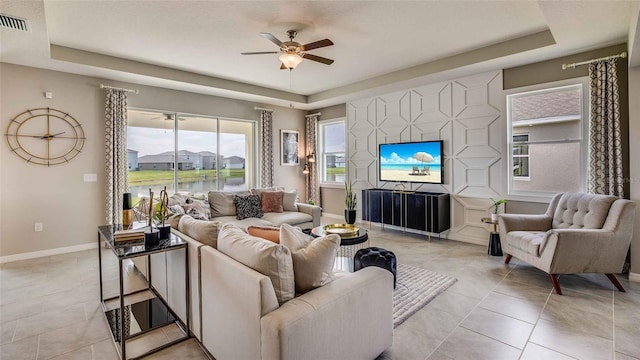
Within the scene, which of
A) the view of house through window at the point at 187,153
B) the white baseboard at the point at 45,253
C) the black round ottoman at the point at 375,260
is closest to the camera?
the black round ottoman at the point at 375,260

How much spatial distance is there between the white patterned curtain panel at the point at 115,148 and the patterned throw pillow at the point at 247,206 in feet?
6.01

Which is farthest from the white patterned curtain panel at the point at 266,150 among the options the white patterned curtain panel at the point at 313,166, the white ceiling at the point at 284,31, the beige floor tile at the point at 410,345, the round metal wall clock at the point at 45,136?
the beige floor tile at the point at 410,345

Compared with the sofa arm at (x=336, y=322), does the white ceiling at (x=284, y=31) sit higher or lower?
higher

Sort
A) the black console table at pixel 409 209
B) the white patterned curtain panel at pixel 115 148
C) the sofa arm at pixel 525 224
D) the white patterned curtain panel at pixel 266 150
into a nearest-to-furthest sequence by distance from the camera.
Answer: the sofa arm at pixel 525 224 < the white patterned curtain panel at pixel 115 148 < the black console table at pixel 409 209 < the white patterned curtain panel at pixel 266 150

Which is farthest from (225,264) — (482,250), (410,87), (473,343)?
(410,87)

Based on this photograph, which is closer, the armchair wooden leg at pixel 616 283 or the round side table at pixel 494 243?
the armchair wooden leg at pixel 616 283

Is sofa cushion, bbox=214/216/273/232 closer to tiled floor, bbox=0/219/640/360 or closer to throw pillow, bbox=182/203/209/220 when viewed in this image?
throw pillow, bbox=182/203/209/220

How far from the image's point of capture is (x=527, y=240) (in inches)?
131

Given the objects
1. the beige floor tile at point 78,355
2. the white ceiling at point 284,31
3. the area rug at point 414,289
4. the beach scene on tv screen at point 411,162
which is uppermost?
the white ceiling at point 284,31

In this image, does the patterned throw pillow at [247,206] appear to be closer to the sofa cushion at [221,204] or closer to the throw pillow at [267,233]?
the sofa cushion at [221,204]

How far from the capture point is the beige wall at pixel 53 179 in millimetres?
4078

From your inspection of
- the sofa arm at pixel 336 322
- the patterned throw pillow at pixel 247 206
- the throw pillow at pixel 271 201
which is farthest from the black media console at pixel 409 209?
the sofa arm at pixel 336 322

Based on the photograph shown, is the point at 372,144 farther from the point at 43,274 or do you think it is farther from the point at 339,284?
the point at 43,274

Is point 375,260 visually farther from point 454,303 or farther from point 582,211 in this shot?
point 582,211
